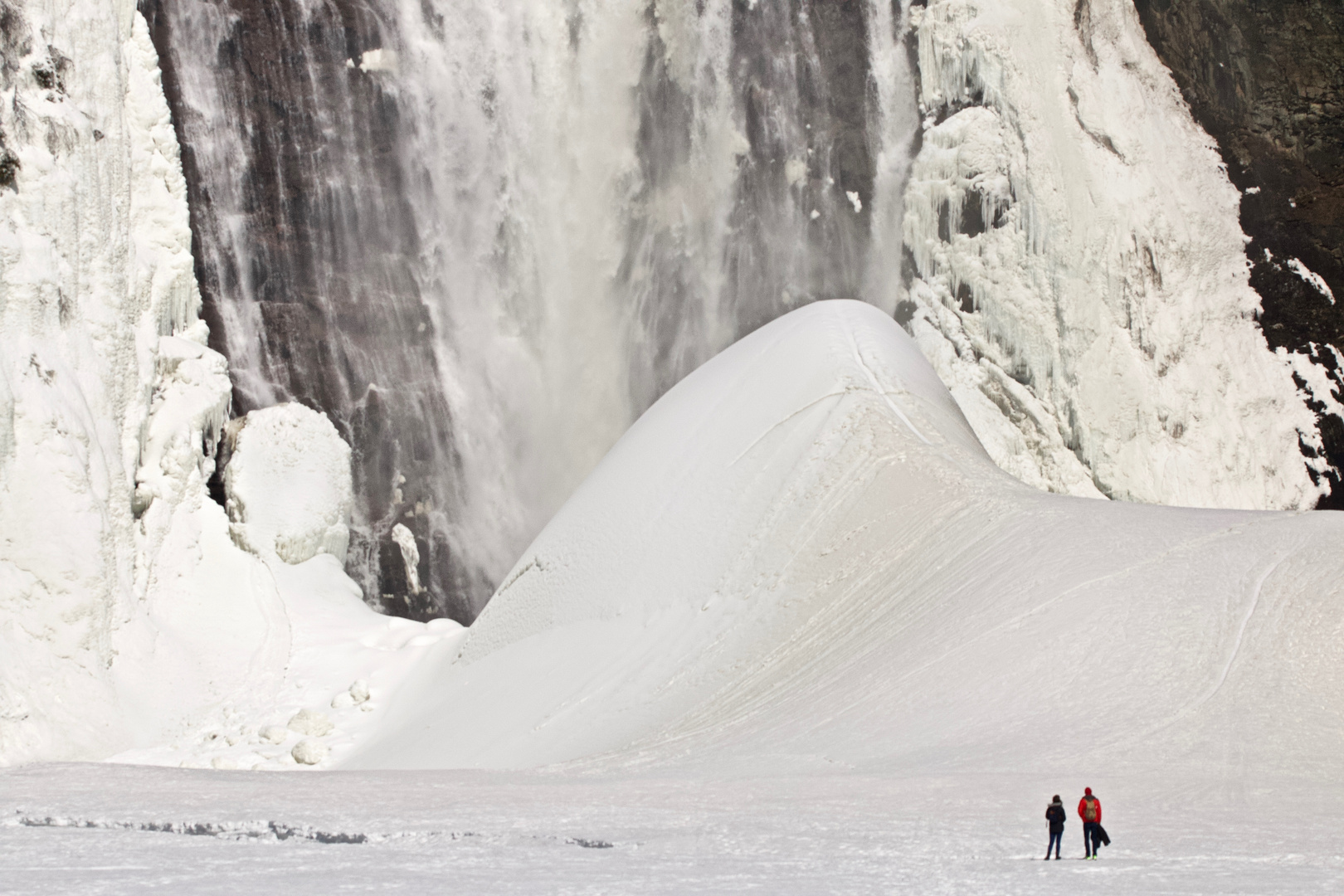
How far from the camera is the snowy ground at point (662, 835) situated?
5871 mm

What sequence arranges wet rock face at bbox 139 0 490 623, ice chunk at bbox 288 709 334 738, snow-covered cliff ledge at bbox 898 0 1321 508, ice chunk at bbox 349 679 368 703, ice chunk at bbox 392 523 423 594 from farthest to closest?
snow-covered cliff ledge at bbox 898 0 1321 508
ice chunk at bbox 392 523 423 594
wet rock face at bbox 139 0 490 623
ice chunk at bbox 349 679 368 703
ice chunk at bbox 288 709 334 738

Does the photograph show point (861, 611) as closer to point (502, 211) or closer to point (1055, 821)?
point (1055, 821)

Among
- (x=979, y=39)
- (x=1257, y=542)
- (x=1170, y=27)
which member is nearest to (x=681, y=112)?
(x=979, y=39)

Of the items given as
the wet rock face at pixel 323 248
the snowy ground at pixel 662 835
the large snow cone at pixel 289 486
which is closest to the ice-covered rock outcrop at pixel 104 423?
the large snow cone at pixel 289 486

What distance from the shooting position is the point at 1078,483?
20.6m

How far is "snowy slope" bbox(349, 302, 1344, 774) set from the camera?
9.69 m

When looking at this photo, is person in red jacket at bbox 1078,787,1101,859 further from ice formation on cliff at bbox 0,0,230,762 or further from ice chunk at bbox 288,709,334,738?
ice formation on cliff at bbox 0,0,230,762

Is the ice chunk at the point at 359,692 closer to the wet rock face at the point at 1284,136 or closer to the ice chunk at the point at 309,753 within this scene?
the ice chunk at the point at 309,753

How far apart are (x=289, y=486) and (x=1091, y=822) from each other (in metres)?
14.3

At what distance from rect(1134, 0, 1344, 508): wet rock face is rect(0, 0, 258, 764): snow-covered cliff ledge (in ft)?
53.0

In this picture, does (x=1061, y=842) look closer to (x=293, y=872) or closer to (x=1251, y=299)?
(x=293, y=872)

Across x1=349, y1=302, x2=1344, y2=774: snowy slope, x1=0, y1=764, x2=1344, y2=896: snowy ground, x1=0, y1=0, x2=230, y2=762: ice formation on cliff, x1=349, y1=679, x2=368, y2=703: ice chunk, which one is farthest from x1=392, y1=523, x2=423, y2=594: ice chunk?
x1=0, y1=764, x2=1344, y2=896: snowy ground

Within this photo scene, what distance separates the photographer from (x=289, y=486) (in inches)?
738

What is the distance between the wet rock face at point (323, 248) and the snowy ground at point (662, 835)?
1079 cm
